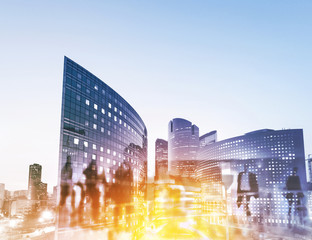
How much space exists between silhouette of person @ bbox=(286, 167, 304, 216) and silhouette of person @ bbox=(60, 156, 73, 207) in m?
155

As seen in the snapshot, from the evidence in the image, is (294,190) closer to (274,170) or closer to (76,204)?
(274,170)

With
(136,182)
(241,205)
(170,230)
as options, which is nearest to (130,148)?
(136,182)

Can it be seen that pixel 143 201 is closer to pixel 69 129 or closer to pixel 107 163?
pixel 107 163

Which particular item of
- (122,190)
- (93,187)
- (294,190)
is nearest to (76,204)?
(93,187)

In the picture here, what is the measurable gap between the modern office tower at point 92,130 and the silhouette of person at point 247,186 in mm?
118002

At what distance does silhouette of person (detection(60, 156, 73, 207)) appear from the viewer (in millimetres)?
49438

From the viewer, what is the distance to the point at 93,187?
59.2 metres

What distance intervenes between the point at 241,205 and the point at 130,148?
12513cm

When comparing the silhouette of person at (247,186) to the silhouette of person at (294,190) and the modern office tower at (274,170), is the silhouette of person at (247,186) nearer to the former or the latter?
the modern office tower at (274,170)

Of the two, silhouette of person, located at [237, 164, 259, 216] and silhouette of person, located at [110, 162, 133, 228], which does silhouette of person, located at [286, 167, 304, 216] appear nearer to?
silhouette of person, located at [237, 164, 259, 216]

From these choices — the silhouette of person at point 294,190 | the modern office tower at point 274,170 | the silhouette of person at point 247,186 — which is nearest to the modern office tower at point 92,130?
the modern office tower at point 274,170

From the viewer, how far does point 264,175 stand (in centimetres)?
18050

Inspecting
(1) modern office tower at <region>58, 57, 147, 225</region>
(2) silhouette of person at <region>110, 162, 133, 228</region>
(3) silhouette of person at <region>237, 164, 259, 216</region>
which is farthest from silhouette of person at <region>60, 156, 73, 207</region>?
(3) silhouette of person at <region>237, 164, 259, 216</region>

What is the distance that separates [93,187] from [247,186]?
145 meters
